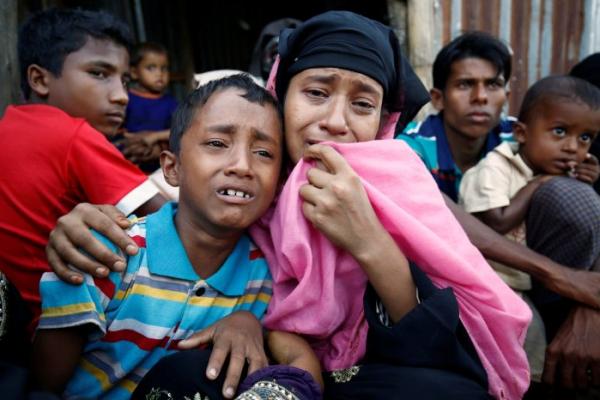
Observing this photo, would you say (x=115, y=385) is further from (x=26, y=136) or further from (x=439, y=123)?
(x=439, y=123)

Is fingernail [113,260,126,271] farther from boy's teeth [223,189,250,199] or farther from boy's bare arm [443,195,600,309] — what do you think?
boy's bare arm [443,195,600,309]

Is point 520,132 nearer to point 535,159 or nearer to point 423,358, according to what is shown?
point 535,159

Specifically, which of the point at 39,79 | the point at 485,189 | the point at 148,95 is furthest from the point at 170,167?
the point at 148,95

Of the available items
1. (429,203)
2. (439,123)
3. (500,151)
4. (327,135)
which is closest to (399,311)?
(429,203)

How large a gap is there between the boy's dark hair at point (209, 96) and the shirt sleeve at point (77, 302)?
52 centimetres

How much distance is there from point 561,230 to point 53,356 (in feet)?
7.37

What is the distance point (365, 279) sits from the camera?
1729 mm

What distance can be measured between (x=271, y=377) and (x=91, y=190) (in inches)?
44.6

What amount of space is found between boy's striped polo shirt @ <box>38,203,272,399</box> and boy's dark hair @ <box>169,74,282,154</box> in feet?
1.14

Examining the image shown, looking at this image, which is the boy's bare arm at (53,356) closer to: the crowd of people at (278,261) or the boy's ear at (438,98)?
the crowd of people at (278,261)

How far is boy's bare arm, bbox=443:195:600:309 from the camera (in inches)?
86.6

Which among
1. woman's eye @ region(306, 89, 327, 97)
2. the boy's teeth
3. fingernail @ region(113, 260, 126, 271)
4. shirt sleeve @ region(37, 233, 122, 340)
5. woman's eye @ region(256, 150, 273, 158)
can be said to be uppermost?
woman's eye @ region(306, 89, 327, 97)

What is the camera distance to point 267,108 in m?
1.78

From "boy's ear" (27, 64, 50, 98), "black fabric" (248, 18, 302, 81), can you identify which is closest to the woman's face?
"boy's ear" (27, 64, 50, 98)
